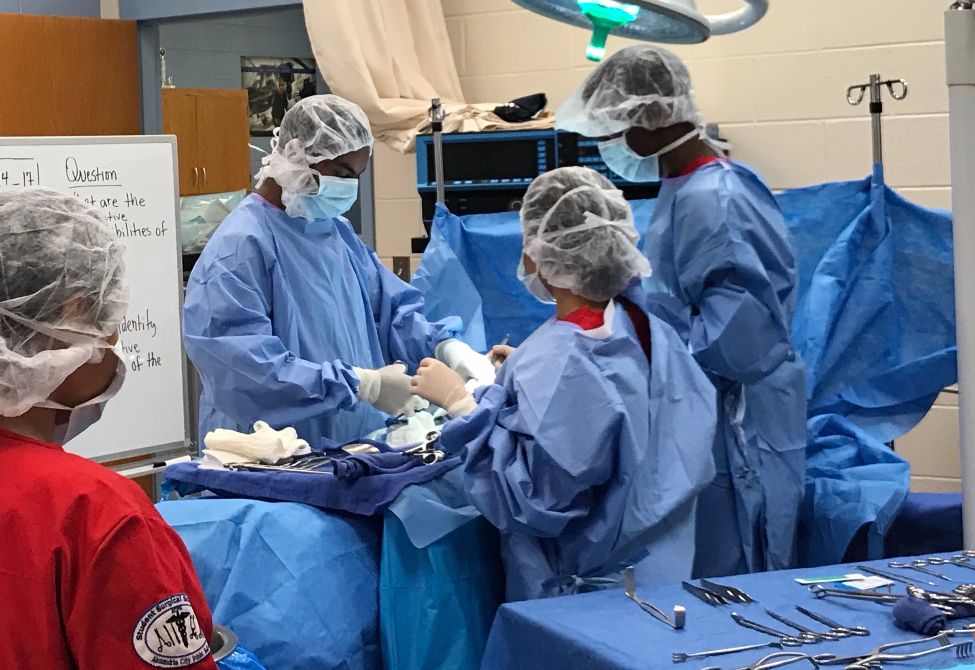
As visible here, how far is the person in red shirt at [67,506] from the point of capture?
1198 mm

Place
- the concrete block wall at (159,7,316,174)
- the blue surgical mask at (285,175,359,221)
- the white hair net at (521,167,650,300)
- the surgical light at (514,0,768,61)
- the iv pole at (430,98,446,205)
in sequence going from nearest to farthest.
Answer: the surgical light at (514,0,768,61), the white hair net at (521,167,650,300), the blue surgical mask at (285,175,359,221), the iv pole at (430,98,446,205), the concrete block wall at (159,7,316,174)

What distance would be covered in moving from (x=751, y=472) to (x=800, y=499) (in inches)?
7.8

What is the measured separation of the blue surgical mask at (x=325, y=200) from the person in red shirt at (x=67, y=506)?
1.46 metres

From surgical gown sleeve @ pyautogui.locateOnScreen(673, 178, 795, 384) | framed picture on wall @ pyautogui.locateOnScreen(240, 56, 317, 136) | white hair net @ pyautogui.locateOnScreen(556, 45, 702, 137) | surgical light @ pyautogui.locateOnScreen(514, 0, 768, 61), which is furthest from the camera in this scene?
framed picture on wall @ pyautogui.locateOnScreen(240, 56, 317, 136)

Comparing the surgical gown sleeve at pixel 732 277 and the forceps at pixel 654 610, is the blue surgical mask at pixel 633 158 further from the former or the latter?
the forceps at pixel 654 610

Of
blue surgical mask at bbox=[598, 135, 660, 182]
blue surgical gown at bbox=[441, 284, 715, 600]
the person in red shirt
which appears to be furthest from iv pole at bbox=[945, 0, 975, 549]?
the person in red shirt

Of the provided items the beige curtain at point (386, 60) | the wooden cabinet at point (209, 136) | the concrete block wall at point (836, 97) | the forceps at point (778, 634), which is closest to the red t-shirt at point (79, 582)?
the forceps at point (778, 634)

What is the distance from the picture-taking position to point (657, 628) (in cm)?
164

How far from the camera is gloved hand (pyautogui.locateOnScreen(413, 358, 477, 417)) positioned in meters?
2.43

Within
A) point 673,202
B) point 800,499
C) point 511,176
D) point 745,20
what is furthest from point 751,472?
point 511,176

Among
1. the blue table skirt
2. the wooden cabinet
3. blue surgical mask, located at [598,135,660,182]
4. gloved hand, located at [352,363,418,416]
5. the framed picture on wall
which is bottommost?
the blue table skirt

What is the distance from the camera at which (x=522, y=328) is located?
3555 mm

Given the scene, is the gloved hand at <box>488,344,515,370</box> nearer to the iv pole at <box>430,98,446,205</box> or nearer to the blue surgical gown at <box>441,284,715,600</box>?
the blue surgical gown at <box>441,284,715,600</box>

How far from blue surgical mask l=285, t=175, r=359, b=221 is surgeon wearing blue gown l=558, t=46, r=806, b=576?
0.54 meters
